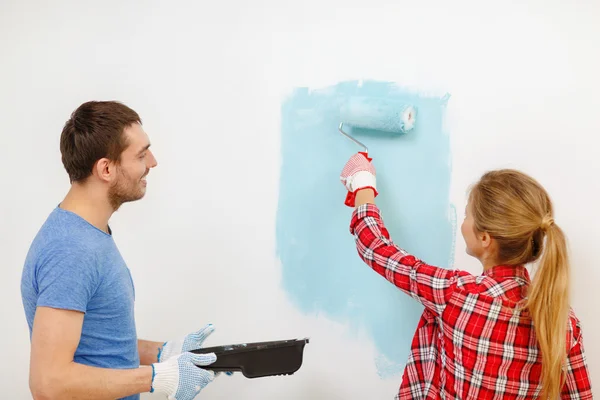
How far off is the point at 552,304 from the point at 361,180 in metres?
0.47

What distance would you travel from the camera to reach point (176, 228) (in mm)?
1649

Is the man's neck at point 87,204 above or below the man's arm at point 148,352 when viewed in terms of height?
above

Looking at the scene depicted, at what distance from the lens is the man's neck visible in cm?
120

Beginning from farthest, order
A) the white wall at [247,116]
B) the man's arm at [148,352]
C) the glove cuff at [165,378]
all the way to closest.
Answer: the man's arm at [148,352]
the white wall at [247,116]
the glove cuff at [165,378]

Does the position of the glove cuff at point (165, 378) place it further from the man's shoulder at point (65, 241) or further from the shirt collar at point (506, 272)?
the shirt collar at point (506, 272)

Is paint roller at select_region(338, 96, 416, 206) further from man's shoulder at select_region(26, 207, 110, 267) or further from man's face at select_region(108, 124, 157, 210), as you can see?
man's shoulder at select_region(26, 207, 110, 267)

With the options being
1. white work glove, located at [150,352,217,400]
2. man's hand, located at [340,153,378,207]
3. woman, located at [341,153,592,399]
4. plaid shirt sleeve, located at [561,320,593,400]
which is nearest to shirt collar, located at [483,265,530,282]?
woman, located at [341,153,592,399]

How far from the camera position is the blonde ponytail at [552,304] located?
1.07 m

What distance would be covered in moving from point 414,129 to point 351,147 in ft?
0.52

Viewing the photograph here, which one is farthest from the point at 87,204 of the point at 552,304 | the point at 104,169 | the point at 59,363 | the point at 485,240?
the point at 552,304

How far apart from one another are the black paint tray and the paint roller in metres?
0.37

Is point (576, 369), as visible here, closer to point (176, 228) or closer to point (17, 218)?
point (176, 228)

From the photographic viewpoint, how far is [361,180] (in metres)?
1.34

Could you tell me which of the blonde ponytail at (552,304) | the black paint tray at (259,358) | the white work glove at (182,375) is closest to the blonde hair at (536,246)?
the blonde ponytail at (552,304)
